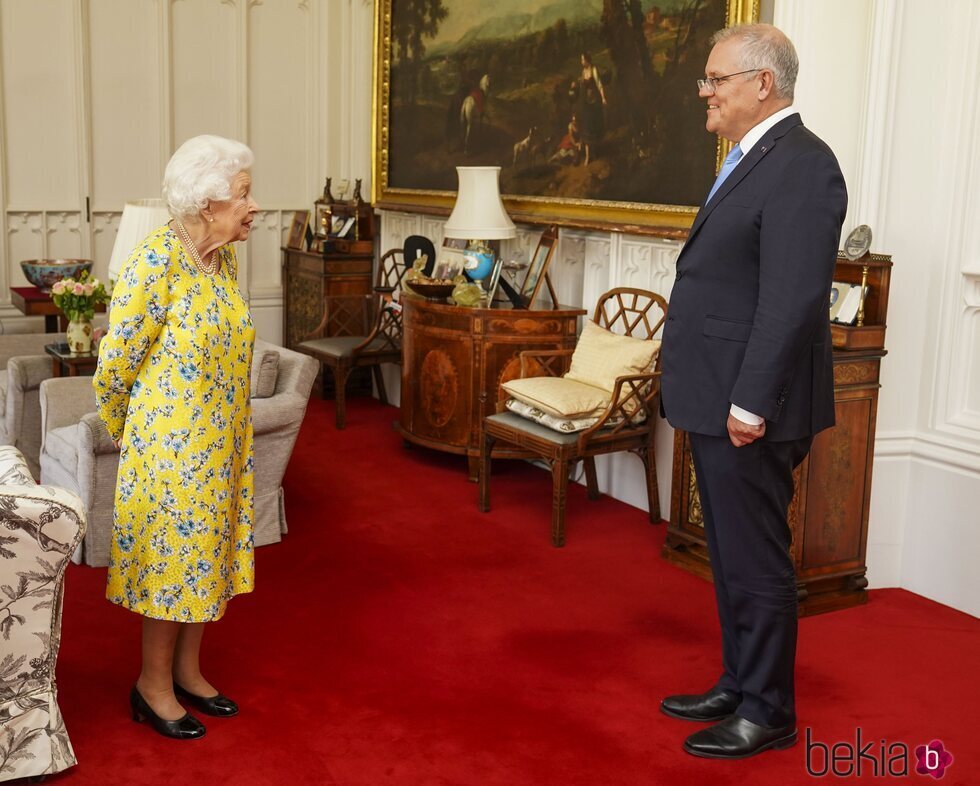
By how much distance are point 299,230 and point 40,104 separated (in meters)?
2.04

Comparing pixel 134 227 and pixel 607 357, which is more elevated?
pixel 134 227

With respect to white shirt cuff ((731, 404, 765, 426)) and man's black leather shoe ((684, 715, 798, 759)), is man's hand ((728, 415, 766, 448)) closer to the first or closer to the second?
white shirt cuff ((731, 404, 765, 426))

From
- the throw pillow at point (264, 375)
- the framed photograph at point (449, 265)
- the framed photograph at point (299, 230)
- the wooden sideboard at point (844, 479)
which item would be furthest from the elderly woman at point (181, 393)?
the framed photograph at point (299, 230)

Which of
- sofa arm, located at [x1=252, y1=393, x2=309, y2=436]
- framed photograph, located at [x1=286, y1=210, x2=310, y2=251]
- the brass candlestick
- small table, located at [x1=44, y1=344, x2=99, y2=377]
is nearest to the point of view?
the brass candlestick

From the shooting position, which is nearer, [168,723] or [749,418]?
[749,418]

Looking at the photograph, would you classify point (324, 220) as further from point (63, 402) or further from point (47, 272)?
point (63, 402)

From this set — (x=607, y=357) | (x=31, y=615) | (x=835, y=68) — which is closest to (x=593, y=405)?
(x=607, y=357)

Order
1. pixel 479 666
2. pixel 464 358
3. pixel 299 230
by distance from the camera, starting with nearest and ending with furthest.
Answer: pixel 479 666 < pixel 464 358 < pixel 299 230

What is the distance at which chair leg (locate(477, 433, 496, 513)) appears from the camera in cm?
556

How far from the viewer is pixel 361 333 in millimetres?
8188

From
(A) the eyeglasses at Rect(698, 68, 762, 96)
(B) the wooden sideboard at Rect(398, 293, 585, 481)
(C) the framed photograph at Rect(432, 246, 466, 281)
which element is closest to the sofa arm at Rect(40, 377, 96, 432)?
(B) the wooden sideboard at Rect(398, 293, 585, 481)

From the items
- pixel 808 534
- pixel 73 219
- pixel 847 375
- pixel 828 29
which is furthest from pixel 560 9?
pixel 73 219

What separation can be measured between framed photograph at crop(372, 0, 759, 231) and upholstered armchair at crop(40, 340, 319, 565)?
1870 mm

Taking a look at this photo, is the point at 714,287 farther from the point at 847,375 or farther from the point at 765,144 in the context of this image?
the point at 847,375
